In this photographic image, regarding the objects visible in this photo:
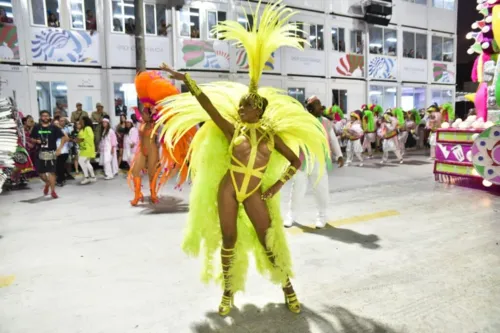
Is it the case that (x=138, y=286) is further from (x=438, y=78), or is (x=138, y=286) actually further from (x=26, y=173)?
(x=438, y=78)

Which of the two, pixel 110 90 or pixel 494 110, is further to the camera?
pixel 110 90

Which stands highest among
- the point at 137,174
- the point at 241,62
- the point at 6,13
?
the point at 6,13

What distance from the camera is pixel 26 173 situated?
929 centimetres

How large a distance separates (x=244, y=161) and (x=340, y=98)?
18776mm

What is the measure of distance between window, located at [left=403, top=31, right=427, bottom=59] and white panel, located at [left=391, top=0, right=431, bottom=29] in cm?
57

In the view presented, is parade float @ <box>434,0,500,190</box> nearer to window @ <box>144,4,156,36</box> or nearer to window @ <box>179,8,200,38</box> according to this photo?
window @ <box>179,8,200,38</box>

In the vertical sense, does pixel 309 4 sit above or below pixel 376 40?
above

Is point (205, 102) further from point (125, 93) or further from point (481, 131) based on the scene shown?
point (125, 93)

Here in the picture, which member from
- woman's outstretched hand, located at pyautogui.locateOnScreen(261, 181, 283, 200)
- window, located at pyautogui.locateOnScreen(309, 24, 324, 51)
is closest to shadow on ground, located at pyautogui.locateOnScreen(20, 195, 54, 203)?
woman's outstretched hand, located at pyautogui.locateOnScreen(261, 181, 283, 200)

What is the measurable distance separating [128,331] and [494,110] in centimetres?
723

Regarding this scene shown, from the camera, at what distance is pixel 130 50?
48.9ft

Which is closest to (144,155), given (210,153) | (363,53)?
(210,153)

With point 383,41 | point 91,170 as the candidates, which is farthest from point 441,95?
point 91,170

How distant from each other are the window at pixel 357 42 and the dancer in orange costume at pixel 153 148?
55.4 ft
